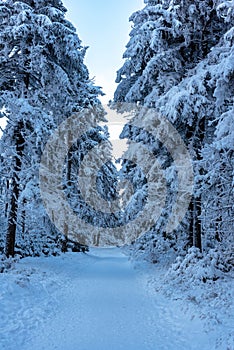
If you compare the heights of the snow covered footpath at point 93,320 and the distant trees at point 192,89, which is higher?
the distant trees at point 192,89

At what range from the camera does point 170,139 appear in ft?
44.5

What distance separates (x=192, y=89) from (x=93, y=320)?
770cm

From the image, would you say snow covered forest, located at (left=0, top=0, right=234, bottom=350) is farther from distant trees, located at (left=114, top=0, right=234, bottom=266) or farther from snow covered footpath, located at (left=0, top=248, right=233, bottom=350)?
snow covered footpath, located at (left=0, top=248, right=233, bottom=350)

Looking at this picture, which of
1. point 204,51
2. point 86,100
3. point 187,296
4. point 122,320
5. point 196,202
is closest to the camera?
point 122,320

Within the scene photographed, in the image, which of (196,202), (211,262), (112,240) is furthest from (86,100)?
(112,240)

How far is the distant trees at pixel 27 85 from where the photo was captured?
42.4 feet

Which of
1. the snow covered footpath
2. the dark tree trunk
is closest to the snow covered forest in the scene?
the dark tree trunk

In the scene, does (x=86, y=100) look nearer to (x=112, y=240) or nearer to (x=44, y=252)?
(x=44, y=252)

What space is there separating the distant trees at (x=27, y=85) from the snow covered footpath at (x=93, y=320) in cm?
394

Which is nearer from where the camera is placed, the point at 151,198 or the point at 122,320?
the point at 122,320

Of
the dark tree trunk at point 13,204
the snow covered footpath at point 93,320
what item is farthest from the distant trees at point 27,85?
the snow covered footpath at point 93,320

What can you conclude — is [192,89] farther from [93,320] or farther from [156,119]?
[93,320]

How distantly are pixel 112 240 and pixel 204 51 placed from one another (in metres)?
41.8

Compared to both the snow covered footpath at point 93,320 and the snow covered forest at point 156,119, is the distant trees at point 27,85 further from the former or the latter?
the snow covered footpath at point 93,320
